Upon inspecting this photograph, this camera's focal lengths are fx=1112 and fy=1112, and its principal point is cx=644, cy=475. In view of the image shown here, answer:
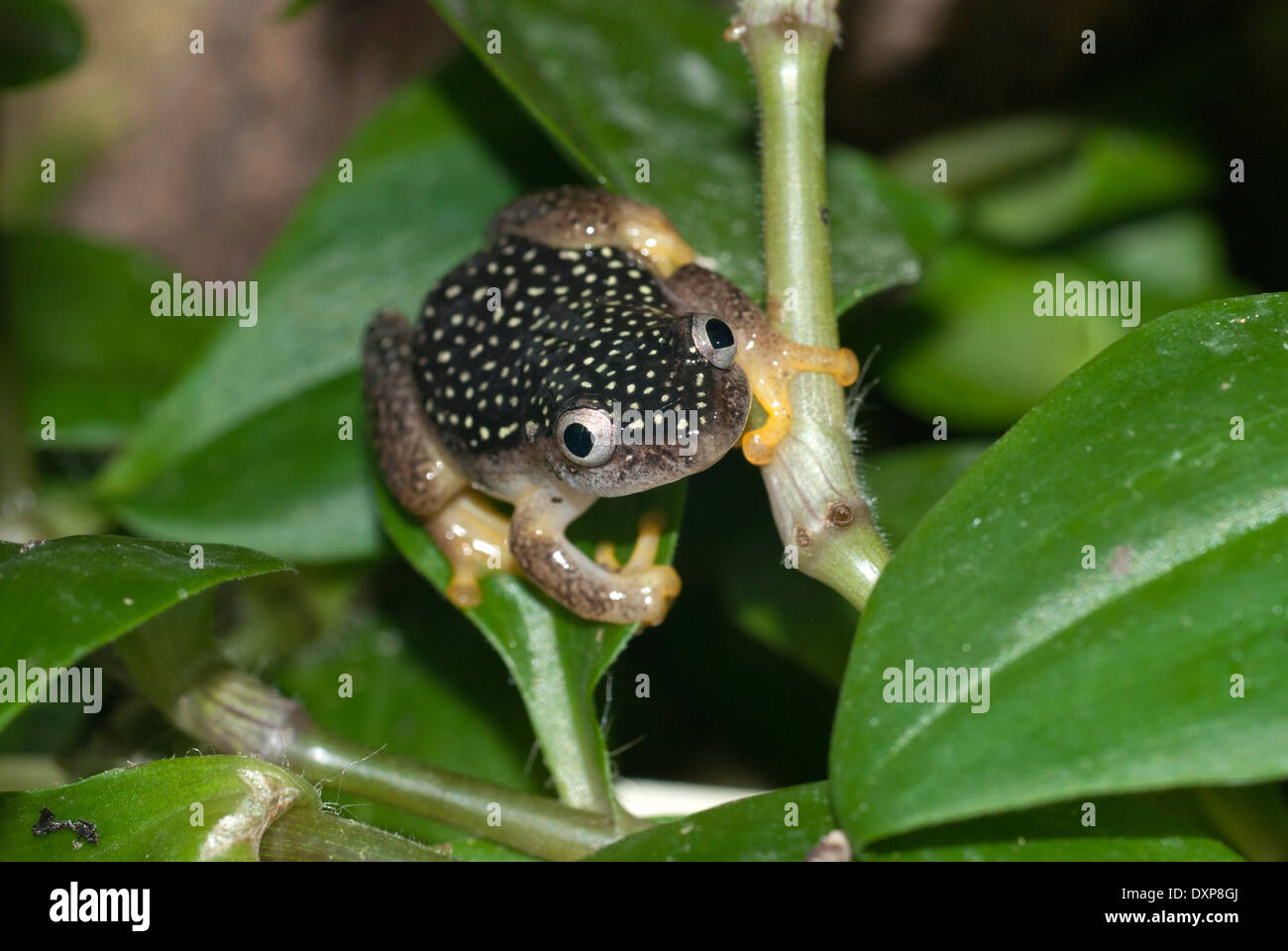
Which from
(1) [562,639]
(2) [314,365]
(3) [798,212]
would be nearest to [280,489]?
(2) [314,365]

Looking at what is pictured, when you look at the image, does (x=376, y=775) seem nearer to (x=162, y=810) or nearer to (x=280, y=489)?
(x=162, y=810)

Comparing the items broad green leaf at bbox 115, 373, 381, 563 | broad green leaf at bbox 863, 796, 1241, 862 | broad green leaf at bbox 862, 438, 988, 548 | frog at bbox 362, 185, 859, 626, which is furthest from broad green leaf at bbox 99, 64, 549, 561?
broad green leaf at bbox 863, 796, 1241, 862

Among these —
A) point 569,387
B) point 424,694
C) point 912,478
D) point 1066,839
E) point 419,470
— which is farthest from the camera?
point 424,694

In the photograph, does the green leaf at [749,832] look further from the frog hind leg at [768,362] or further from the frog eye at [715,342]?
the frog eye at [715,342]

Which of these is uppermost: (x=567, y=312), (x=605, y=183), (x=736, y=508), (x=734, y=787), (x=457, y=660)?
(x=605, y=183)
